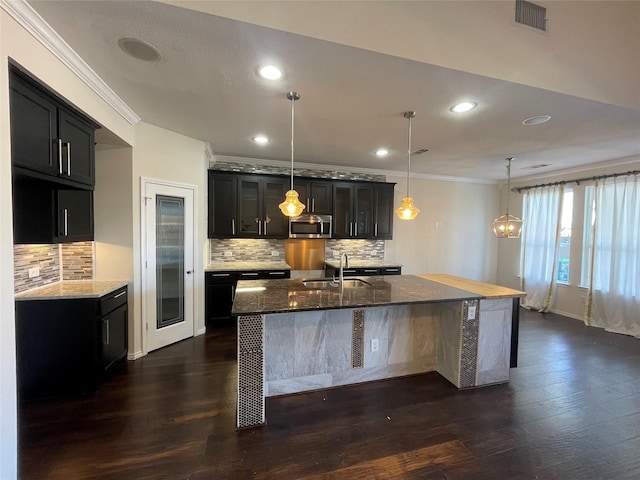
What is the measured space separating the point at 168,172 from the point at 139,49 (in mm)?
1798

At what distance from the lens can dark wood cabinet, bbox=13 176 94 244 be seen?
7.57 ft

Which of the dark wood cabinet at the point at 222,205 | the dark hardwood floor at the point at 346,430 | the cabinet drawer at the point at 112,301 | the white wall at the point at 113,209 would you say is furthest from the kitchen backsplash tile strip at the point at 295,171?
the dark hardwood floor at the point at 346,430

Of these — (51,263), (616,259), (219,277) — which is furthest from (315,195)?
(616,259)

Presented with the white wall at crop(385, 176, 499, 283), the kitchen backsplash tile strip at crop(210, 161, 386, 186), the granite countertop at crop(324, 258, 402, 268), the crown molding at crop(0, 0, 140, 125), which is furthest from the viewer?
the white wall at crop(385, 176, 499, 283)

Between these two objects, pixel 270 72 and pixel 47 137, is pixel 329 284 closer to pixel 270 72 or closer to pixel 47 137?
pixel 270 72

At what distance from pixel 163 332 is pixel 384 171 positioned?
4560 millimetres

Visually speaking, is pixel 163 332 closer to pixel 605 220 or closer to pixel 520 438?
pixel 520 438

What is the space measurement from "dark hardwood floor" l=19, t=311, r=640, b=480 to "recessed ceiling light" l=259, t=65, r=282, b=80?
2.67 m

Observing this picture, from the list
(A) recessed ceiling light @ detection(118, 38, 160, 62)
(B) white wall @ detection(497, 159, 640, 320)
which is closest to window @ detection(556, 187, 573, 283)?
(B) white wall @ detection(497, 159, 640, 320)

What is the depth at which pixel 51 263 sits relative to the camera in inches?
114

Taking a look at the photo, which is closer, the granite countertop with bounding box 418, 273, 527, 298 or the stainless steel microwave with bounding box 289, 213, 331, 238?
the granite countertop with bounding box 418, 273, 527, 298

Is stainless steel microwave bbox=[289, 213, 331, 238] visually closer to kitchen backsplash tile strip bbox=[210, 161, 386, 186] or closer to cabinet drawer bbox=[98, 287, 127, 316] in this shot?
kitchen backsplash tile strip bbox=[210, 161, 386, 186]

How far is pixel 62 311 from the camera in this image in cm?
249

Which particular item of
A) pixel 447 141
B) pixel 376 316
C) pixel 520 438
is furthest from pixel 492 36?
pixel 520 438
